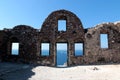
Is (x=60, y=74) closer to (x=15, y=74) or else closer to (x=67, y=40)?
(x=15, y=74)

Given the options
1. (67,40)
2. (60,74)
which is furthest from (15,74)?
(67,40)

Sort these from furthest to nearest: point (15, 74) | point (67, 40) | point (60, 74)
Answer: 1. point (67, 40)
2. point (60, 74)
3. point (15, 74)

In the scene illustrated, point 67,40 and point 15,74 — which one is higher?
point 67,40

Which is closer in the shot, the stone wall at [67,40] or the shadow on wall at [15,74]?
the shadow on wall at [15,74]

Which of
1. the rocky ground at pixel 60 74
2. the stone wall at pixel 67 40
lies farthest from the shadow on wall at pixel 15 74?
the stone wall at pixel 67 40

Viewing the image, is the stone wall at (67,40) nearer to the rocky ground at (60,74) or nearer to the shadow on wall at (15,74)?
the rocky ground at (60,74)

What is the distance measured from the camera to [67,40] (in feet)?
66.4

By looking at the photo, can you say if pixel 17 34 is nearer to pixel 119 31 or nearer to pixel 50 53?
pixel 50 53

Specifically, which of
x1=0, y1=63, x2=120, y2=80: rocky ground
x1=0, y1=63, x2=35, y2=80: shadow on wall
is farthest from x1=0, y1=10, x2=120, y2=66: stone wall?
x1=0, y1=63, x2=35, y2=80: shadow on wall

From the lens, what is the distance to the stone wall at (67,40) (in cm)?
1997

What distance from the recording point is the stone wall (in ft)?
65.5

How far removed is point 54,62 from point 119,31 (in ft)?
25.4

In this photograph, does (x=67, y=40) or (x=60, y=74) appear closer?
(x=60, y=74)

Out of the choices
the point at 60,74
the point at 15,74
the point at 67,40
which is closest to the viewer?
the point at 15,74
